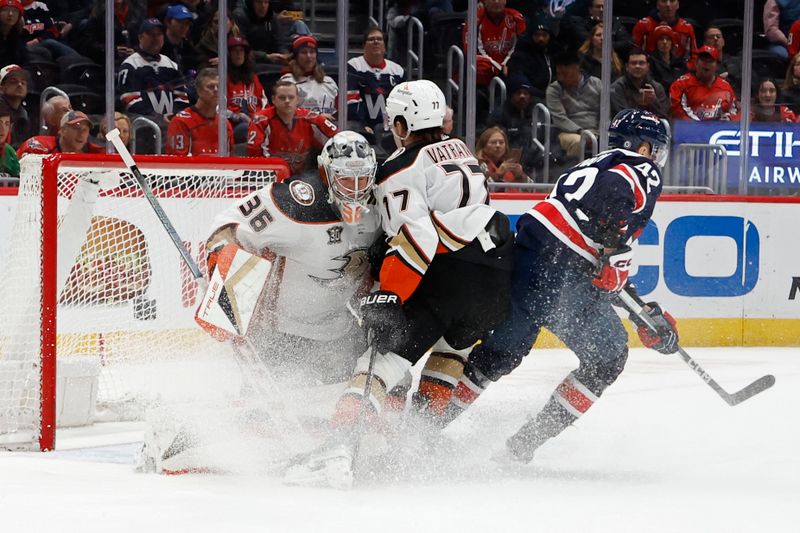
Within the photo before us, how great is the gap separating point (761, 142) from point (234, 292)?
4.56 metres

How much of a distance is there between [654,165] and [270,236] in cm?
110

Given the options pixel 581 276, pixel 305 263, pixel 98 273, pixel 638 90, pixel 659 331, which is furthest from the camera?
pixel 638 90

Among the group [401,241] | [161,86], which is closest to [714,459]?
[401,241]

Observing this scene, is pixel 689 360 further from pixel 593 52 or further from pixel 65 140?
pixel 593 52

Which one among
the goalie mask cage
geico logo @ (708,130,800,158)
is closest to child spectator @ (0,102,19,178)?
the goalie mask cage

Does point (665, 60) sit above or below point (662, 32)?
below

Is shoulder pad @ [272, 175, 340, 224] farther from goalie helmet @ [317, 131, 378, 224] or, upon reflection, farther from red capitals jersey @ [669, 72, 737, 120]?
red capitals jersey @ [669, 72, 737, 120]

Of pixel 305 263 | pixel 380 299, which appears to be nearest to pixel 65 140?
pixel 305 263

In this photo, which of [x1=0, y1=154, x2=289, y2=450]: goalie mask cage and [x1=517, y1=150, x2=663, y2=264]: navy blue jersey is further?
[x1=0, y1=154, x2=289, y2=450]: goalie mask cage

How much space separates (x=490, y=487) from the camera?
10.7 feet

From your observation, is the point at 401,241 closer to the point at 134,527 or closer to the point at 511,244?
the point at 511,244

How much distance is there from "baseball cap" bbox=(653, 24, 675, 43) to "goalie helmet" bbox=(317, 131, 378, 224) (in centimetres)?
422

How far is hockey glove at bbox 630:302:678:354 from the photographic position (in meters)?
3.70

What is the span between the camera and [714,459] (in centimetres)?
391
